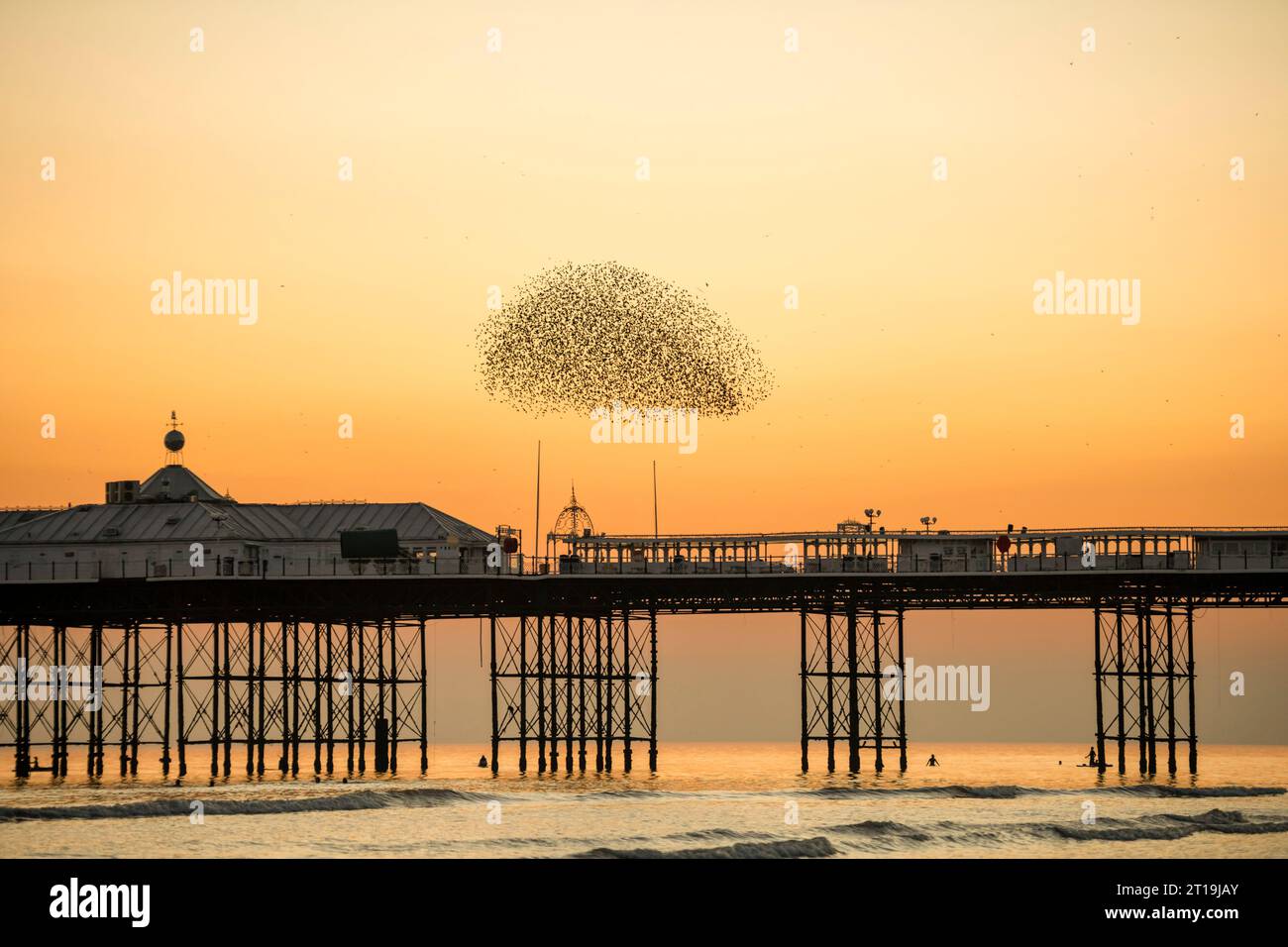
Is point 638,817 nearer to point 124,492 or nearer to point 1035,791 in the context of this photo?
point 1035,791

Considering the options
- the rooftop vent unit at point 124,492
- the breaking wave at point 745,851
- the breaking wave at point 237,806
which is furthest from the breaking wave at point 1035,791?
the rooftop vent unit at point 124,492

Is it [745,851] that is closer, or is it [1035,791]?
[745,851]

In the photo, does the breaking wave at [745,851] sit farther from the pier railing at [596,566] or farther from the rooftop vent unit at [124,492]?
the rooftop vent unit at [124,492]

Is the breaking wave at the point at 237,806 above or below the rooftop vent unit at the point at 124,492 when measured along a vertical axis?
below

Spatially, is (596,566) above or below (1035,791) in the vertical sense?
above

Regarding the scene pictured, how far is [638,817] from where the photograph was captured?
8069 centimetres

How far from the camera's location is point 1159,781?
332 feet

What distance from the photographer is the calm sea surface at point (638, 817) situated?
71.5m

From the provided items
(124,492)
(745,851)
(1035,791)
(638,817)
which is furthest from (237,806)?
(1035,791)
